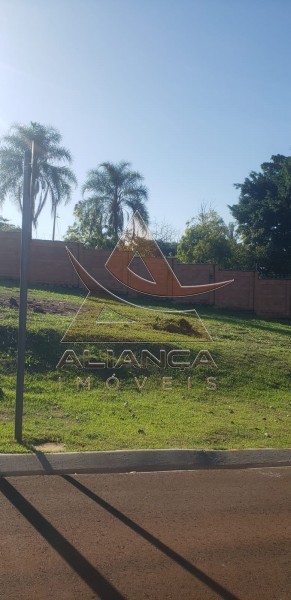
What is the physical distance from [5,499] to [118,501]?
1.03m

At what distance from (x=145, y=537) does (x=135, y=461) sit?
2.25m

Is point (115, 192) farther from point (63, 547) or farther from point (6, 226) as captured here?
point (63, 547)

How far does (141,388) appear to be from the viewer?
11.6 metres

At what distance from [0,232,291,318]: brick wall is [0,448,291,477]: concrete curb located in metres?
17.8

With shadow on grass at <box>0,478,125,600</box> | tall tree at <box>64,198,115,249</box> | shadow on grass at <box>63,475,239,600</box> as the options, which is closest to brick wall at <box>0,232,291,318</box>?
tall tree at <box>64,198,115,249</box>

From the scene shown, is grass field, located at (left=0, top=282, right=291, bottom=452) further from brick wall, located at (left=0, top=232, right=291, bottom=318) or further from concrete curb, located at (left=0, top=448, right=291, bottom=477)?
brick wall, located at (left=0, top=232, right=291, bottom=318)

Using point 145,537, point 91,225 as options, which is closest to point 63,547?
point 145,537

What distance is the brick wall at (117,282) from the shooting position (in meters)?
25.5

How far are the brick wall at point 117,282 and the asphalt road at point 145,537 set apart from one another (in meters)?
19.2

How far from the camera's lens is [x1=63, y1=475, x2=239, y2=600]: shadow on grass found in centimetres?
430

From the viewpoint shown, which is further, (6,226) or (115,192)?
(6,226)

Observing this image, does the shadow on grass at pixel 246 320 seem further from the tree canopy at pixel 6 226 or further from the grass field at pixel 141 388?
the tree canopy at pixel 6 226

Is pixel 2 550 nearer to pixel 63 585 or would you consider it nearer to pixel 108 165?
pixel 63 585

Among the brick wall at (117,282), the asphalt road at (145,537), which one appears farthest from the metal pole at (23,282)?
the brick wall at (117,282)
